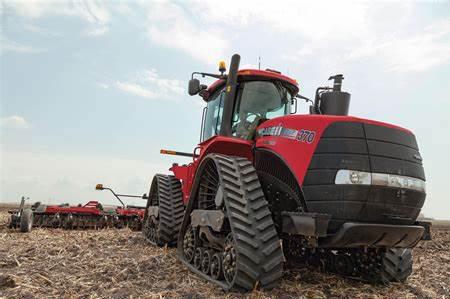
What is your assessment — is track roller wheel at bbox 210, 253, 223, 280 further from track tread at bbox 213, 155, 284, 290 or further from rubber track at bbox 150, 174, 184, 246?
rubber track at bbox 150, 174, 184, 246

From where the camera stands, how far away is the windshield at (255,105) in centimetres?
666

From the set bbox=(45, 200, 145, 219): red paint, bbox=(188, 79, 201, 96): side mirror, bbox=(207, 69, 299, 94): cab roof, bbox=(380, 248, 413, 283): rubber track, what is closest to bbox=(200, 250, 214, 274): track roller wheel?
bbox=(380, 248, 413, 283): rubber track

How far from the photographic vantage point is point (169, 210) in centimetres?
891

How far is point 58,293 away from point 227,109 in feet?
11.5

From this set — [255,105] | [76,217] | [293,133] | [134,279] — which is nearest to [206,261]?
[134,279]

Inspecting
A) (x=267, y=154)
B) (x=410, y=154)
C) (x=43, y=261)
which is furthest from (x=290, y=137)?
(x=43, y=261)

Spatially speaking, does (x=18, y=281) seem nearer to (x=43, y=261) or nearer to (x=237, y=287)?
(x=43, y=261)

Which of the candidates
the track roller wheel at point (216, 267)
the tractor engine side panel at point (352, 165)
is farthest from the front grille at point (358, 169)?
the track roller wheel at point (216, 267)

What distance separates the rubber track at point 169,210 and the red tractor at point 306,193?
193 centimetres

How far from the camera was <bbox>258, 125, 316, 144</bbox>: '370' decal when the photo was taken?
5129mm

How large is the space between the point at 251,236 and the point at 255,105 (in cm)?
253

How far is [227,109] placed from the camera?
673cm

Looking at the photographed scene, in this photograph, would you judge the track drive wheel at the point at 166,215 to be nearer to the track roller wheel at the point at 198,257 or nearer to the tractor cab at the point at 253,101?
the track roller wheel at the point at 198,257

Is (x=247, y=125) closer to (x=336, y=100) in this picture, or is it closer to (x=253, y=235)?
(x=336, y=100)
